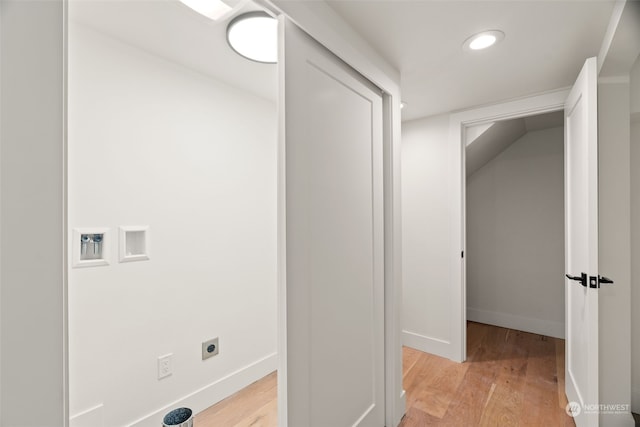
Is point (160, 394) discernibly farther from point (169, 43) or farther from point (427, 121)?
point (427, 121)

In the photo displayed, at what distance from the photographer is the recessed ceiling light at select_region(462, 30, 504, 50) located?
154 centimetres

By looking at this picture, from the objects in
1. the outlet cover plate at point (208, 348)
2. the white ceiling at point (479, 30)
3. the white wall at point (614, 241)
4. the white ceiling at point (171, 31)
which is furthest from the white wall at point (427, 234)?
the outlet cover plate at point (208, 348)

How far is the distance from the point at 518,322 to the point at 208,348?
132 inches

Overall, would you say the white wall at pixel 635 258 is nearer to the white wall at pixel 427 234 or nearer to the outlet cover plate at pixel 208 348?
the white wall at pixel 427 234

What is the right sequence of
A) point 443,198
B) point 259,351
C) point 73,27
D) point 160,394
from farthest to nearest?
point 443,198 → point 259,351 → point 160,394 → point 73,27

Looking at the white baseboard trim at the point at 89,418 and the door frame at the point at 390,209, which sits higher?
the door frame at the point at 390,209

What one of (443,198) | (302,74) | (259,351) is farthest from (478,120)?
(259,351)

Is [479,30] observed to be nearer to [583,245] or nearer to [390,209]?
[390,209]

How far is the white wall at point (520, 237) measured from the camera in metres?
3.23

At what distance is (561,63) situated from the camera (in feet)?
6.02

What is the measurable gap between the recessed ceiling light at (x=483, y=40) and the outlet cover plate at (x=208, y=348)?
240cm

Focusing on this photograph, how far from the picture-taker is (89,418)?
148 cm

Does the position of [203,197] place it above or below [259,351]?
above

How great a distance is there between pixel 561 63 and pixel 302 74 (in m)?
1.73
